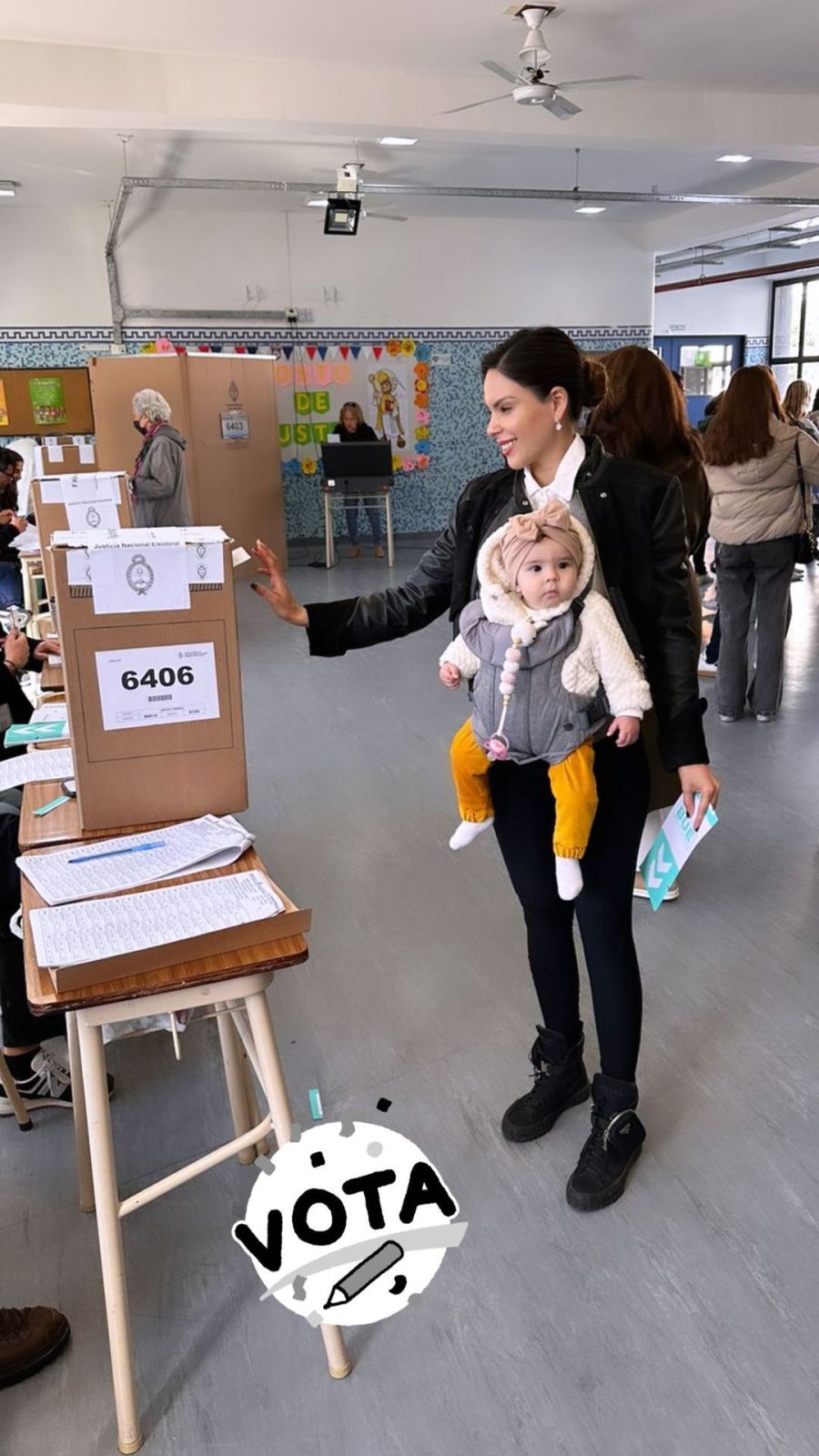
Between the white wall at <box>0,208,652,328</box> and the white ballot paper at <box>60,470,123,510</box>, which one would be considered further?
the white wall at <box>0,208,652,328</box>

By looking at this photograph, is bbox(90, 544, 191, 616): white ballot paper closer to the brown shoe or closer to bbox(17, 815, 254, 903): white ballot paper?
bbox(17, 815, 254, 903): white ballot paper

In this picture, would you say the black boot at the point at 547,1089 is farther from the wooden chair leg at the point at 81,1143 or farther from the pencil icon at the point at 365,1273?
the wooden chair leg at the point at 81,1143

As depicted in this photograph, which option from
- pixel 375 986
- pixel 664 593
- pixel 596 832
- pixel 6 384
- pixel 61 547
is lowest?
pixel 375 986

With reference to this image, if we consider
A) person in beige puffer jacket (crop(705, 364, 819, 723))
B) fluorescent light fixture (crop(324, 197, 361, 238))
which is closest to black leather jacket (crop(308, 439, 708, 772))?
person in beige puffer jacket (crop(705, 364, 819, 723))

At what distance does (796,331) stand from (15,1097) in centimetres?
1609

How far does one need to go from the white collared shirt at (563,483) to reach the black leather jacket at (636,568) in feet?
0.04

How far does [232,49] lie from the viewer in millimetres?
5617

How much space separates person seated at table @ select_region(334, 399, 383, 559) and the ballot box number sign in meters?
8.23

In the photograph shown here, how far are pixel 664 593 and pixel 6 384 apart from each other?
952 centimetres

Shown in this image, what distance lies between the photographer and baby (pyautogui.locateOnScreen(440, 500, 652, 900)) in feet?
4.91

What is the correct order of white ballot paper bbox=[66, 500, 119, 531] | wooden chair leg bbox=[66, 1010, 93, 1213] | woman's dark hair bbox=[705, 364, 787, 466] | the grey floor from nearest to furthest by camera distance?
1. the grey floor
2. wooden chair leg bbox=[66, 1010, 93, 1213]
3. white ballot paper bbox=[66, 500, 119, 531]
4. woman's dark hair bbox=[705, 364, 787, 466]

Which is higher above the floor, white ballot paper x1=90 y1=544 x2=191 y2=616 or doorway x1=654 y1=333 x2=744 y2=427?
doorway x1=654 y1=333 x2=744 y2=427

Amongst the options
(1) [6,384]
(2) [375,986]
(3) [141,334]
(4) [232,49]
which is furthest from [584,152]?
(2) [375,986]

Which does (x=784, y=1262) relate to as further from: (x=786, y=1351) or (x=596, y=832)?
(x=596, y=832)
